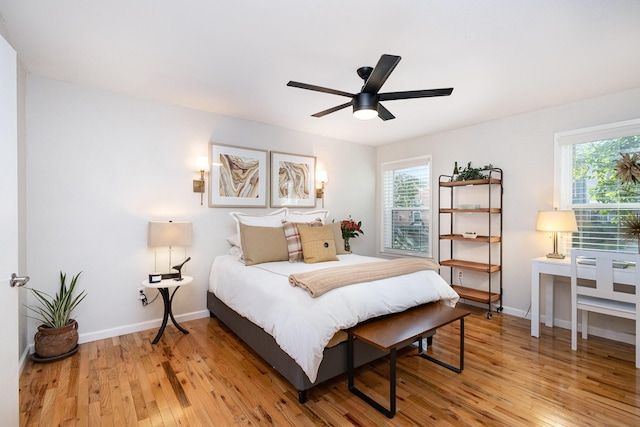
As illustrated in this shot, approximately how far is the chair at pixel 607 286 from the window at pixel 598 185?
52 cm

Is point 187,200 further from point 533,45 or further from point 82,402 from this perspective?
point 533,45

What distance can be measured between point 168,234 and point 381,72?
2408 millimetres

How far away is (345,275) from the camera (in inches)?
89.6

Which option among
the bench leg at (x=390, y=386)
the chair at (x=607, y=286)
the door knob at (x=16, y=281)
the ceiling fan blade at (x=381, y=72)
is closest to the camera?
the door knob at (x=16, y=281)

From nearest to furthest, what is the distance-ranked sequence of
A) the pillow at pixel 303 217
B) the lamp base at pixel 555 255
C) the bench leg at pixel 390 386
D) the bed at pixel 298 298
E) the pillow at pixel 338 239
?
the bench leg at pixel 390 386, the bed at pixel 298 298, the lamp base at pixel 555 255, the pillow at pixel 338 239, the pillow at pixel 303 217

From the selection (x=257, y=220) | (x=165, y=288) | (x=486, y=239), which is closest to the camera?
(x=165, y=288)

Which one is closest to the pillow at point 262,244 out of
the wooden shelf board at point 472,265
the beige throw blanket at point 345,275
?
the beige throw blanket at point 345,275

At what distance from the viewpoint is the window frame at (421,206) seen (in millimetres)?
4543

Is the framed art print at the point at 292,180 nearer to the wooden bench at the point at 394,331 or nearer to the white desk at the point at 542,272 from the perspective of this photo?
the wooden bench at the point at 394,331

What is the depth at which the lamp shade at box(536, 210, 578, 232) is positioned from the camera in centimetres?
300

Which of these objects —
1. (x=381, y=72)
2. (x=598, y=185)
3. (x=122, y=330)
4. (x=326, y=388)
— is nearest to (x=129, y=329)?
(x=122, y=330)

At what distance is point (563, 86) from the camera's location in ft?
9.24

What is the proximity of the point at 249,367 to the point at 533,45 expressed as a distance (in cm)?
320

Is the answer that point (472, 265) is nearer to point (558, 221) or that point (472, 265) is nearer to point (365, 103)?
point (558, 221)
